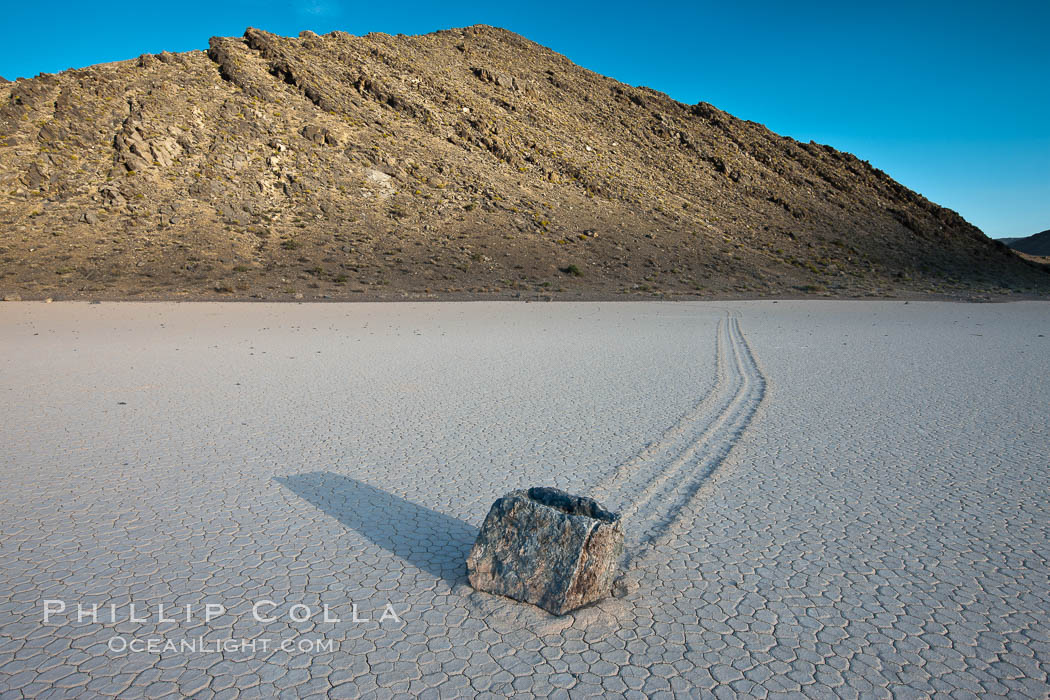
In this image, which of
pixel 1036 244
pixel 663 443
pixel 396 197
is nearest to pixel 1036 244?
pixel 1036 244

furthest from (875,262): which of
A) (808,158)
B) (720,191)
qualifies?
(808,158)

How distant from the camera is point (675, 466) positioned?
5.14m

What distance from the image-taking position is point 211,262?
91.4 feet

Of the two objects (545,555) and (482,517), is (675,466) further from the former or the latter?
(545,555)

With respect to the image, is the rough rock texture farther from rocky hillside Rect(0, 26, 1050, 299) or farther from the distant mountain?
the distant mountain

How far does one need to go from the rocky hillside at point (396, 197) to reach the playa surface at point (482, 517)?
60.4 feet

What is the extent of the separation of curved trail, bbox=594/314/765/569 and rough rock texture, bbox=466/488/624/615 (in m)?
0.45

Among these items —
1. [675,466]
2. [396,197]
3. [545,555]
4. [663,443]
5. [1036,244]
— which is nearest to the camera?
[545,555]

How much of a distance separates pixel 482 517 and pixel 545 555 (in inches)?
44.9

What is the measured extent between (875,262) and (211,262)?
3790cm

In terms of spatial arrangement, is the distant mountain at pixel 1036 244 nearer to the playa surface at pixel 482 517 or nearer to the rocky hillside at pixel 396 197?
the rocky hillside at pixel 396 197

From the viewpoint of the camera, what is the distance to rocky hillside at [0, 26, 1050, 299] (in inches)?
1131

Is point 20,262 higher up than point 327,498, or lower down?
higher up

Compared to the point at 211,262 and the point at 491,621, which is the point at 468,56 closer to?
the point at 211,262
